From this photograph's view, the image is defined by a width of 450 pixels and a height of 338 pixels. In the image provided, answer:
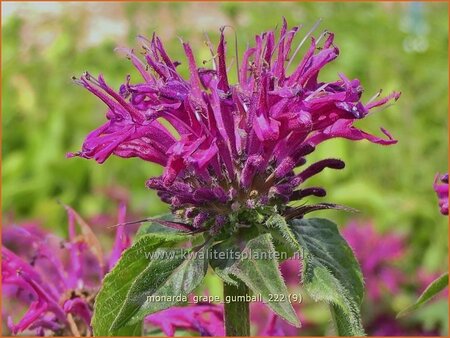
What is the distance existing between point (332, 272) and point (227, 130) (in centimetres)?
26

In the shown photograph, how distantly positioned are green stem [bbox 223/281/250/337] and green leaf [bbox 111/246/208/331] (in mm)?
53

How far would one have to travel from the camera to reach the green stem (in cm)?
109

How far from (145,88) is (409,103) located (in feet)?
9.75

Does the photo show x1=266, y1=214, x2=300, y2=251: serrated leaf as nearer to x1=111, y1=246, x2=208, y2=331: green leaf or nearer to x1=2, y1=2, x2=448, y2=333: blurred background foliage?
x1=111, y1=246, x2=208, y2=331: green leaf

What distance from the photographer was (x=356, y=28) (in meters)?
Result: 4.71

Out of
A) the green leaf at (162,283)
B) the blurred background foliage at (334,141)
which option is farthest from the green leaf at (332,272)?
the blurred background foliage at (334,141)

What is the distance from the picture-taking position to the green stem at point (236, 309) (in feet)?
3.58

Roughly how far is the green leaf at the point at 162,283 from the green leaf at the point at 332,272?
15cm

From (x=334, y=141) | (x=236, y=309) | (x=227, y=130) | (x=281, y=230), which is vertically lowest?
(x=236, y=309)

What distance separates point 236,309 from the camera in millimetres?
1098

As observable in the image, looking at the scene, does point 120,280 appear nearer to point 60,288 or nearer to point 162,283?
point 162,283

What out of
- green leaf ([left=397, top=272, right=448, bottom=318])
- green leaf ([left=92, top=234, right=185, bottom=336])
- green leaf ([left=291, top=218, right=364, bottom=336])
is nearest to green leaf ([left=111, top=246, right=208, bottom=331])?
green leaf ([left=92, top=234, right=185, bottom=336])

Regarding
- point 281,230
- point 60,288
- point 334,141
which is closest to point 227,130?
point 281,230

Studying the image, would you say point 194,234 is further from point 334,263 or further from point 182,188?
point 334,263
